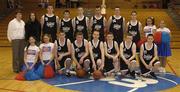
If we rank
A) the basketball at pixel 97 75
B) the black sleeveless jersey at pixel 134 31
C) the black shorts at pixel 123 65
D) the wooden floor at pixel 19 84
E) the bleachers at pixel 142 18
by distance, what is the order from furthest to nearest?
the bleachers at pixel 142 18 < the black sleeveless jersey at pixel 134 31 < the black shorts at pixel 123 65 < the basketball at pixel 97 75 < the wooden floor at pixel 19 84

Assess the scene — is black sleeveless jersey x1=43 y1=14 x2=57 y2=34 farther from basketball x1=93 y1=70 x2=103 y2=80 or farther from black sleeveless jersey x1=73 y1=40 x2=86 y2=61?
basketball x1=93 y1=70 x2=103 y2=80

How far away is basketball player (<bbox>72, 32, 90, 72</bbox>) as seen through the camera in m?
8.25

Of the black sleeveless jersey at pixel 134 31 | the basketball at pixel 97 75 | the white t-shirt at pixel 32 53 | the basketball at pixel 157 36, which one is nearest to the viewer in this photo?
the basketball at pixel 97 75

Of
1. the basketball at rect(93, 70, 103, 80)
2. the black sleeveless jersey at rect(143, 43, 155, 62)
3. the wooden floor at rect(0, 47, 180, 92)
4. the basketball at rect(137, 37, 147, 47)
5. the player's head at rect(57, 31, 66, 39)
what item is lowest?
the wooden floor at rect(0, 47, 180, 92)

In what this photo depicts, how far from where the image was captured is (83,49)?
8.38 metres

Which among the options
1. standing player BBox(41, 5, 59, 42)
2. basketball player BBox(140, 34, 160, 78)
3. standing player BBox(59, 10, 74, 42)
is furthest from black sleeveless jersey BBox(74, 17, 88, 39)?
basketball player BBox(140, 34, 160, 78)

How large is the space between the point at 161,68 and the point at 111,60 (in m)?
1.27

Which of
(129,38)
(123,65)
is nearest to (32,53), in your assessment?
(123,65)

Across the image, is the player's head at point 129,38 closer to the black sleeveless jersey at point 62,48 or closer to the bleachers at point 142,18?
the black sleeveless jersey at point 62,48

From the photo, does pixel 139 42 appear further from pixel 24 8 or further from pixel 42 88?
pixel 24 8

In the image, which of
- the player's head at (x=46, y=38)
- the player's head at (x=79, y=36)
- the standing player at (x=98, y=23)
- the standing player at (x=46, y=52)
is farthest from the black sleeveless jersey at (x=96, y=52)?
the player's head at (x=46, y=38)

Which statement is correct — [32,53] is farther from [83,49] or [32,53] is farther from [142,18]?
[142,18]

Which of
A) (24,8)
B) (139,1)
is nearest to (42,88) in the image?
(24,8)

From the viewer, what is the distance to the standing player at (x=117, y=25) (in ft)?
29.0
